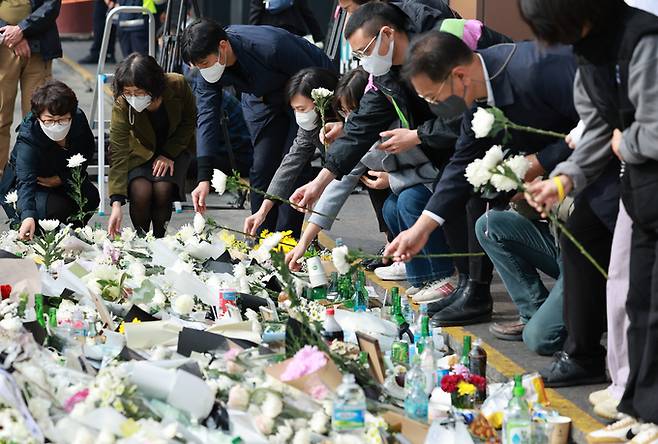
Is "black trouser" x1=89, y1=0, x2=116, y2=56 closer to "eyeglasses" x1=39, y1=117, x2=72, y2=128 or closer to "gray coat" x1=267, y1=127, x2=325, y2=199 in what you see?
"eyeglasses" x1=39, y1=117, x2=72, y2=128

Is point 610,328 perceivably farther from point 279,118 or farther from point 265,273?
point 279,118

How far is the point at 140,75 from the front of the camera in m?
7.46

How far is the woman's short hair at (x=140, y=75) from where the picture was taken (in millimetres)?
7449

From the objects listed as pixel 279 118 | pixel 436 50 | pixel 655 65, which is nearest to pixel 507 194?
pixel 436 50

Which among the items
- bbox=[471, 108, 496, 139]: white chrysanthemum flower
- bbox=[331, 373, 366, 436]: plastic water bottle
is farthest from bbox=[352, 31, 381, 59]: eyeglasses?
bbox=[331, 373, 366, 436]: plastic water bottle

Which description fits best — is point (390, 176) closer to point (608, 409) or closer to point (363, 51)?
point (363, 51)

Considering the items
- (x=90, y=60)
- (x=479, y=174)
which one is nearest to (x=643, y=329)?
(x=479, y=174)

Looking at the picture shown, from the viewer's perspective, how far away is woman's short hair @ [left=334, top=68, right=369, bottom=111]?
255 inches

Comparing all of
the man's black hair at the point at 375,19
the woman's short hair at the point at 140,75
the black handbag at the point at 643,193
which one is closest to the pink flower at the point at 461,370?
the black handbag at the point at 643,193

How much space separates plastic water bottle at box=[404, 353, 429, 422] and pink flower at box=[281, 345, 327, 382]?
48 centimetres

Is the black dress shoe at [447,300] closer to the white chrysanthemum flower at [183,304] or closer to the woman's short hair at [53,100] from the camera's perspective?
the white chrysanthemum flower at [183,304]

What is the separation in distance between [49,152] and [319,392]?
12.4ft

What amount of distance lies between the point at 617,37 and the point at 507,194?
53.0 inches

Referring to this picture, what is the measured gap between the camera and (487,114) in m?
4.25
